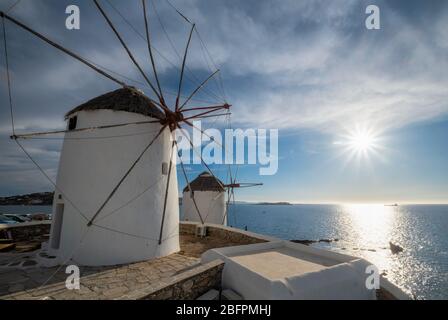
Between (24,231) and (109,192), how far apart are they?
7885mm

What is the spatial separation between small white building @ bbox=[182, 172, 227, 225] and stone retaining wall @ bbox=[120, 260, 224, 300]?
719 inches

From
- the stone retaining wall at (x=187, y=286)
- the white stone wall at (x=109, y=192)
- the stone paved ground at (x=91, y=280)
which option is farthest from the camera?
the white stone wall at (x=109, y=192)

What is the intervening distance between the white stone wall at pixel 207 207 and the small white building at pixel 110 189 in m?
14.5

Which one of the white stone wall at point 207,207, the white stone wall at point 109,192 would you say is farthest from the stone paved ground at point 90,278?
the white stone wall at point 207,207

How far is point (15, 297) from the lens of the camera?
17.0 feet

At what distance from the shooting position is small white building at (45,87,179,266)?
8.24 meters

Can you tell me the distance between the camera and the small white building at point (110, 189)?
8.24 m

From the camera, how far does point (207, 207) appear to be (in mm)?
24375

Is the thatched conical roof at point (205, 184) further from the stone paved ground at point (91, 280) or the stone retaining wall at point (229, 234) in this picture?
the stone paved ground at point (91, 280)

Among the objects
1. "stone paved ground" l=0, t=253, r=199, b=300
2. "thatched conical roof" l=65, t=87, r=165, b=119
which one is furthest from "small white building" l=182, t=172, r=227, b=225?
"stone paved ground" l=0, t=253, r=199, b=300

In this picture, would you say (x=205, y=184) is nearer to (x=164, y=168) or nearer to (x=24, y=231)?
(x=164, y=168)
